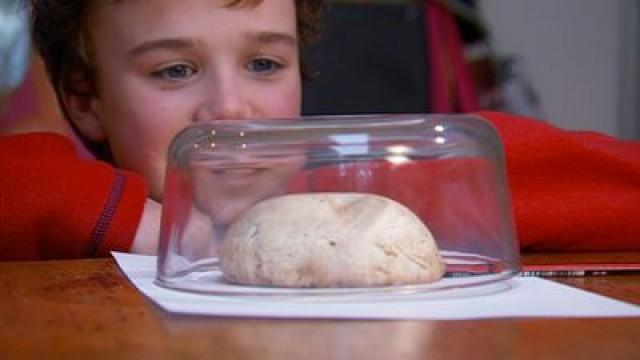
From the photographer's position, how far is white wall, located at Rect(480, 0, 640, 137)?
240 cm

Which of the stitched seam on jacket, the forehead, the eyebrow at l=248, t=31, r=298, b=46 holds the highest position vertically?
the forehead

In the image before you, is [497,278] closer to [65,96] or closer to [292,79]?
[292,79]

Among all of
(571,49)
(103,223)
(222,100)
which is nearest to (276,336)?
(103,223)

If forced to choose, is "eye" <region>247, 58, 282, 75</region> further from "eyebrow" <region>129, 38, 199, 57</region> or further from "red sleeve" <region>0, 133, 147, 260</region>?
"red sleeve" <region>0, 133, 147, 260</region>

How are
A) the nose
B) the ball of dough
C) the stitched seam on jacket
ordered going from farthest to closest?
the nose < the stitched seam on jacket < the ball of dough

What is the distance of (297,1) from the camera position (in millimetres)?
1136

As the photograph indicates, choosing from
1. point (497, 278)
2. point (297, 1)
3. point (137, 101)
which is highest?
point (297, 1)

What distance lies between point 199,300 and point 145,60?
0.60 metres

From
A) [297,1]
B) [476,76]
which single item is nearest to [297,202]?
[297,1]

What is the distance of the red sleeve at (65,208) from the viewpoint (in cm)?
66

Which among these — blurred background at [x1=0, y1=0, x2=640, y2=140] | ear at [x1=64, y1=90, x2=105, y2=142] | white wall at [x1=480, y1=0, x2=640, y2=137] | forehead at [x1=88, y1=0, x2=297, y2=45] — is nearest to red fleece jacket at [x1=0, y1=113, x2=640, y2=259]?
forehead at [x1=88, y1=0, x2=297, y2=45]

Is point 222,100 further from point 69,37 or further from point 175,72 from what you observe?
point 69,37

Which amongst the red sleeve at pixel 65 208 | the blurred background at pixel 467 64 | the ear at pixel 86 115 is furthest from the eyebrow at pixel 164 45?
the blurred background at pixel 467 64

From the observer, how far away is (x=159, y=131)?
971 mm
